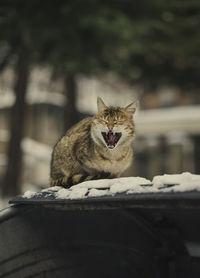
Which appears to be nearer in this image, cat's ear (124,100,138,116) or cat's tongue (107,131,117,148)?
cat's tongue (107,131,117,148)

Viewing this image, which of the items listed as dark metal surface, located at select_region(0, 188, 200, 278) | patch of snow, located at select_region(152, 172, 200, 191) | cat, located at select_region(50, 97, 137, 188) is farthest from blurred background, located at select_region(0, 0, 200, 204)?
patch of snow, located at select_region(152, 172, 200, 191)

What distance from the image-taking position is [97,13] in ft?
44.4

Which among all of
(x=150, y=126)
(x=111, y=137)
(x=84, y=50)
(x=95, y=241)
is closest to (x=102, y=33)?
(x=84, y=50)

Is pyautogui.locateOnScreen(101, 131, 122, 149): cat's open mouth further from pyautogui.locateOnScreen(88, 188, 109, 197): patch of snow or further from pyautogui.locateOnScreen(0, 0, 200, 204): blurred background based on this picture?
pyautogui.locateOnScreen(0, 0, 200, 204): blurred background

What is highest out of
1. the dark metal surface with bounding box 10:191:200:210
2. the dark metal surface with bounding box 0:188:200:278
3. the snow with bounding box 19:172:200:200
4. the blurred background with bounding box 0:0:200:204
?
the blurred background with bounding box 0:0:200:204

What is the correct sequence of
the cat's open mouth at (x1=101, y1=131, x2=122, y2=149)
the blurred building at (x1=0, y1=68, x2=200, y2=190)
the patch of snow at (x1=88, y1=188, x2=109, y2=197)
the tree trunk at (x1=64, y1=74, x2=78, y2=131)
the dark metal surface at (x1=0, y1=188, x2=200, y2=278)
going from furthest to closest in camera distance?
the blurred building at (x1=0, y1=68, x2=200, y2=190)
the tree trunk at (x1=64, y1=74, x2=78, y2=131)
the cat's open mouth at (x1=101, y1=131, x2=122, y2=149)
the dark metal surface at (x1=0, y1=188, x2=200, y2=278)
the patch of snow at (x1=88, y1=188, x2=109, y2=197)

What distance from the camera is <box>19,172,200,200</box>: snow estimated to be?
1.70 m

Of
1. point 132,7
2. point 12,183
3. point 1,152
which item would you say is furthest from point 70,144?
point 1,152

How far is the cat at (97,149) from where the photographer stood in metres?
3.07

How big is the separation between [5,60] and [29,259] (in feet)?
51.3

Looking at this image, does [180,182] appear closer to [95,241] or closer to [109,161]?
[95,241]

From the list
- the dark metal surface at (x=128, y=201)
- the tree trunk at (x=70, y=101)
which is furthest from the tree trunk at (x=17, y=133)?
the dark metal surface at (x=128, y=201)

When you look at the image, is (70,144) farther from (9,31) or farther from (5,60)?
(5,60)

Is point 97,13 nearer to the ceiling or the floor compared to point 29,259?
nearer to the ceiling
